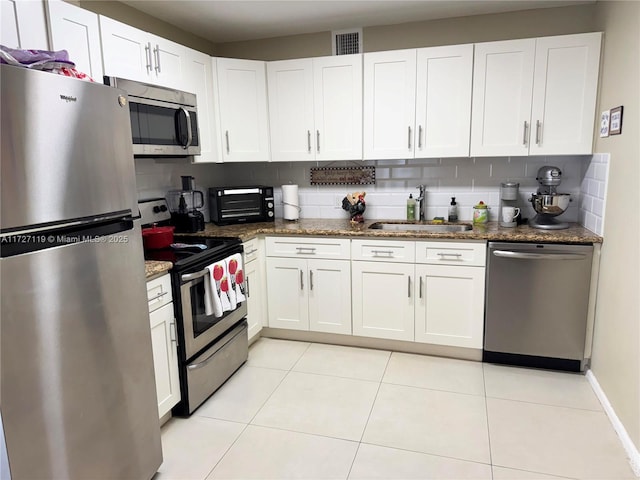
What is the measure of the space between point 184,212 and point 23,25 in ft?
4.98

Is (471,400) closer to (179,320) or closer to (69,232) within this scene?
(179,320)

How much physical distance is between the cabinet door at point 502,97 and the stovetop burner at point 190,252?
1880 mm

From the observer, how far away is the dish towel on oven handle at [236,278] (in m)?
A: 2.67

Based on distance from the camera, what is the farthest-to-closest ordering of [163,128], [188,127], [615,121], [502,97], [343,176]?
1. [343,176]
2. [502,97]
3. [188,127]
4. [163,128]
5. [615,121]

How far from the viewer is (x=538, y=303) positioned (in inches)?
108

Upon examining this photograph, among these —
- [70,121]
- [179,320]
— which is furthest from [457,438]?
[70,121]

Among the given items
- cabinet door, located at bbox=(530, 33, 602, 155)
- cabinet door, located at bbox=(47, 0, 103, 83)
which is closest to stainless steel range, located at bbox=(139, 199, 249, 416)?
cabinet door, located at bbox=(47, 0, 103, 83)

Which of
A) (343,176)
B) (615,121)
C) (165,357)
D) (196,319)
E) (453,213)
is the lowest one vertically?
(165,357)

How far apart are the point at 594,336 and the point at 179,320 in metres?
2.49

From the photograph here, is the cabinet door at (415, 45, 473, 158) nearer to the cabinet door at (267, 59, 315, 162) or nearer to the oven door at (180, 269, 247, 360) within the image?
the cabinet door at (267, 59, 315, 162)

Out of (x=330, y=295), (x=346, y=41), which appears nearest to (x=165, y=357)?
(x=330, y=295)

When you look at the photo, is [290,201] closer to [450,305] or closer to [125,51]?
[450,305]

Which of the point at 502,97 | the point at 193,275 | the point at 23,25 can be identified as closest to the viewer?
the point at 23,25

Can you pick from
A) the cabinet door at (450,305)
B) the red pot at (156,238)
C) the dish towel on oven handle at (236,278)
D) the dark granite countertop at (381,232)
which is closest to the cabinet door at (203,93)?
the dark granite countertop at (381,232)
